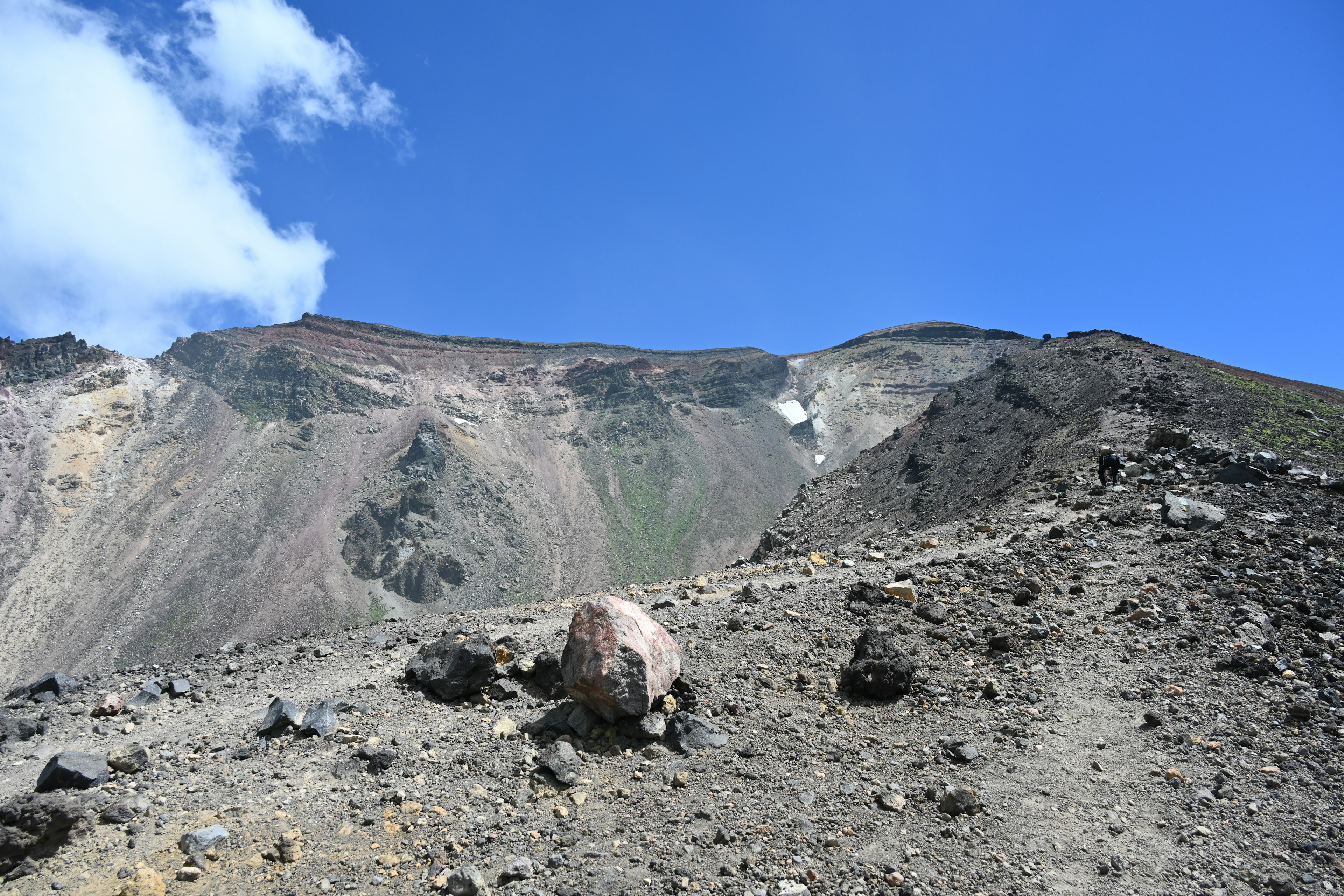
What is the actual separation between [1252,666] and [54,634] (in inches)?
2716

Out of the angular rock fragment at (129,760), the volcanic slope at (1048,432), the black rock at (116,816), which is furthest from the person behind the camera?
the volcanic slope at (1048,432)

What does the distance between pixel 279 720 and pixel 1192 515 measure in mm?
15110

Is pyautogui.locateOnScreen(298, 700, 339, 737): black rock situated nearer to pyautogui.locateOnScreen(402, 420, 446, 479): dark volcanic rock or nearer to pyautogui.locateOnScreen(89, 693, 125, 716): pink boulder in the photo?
pyautogui.locateOnScreen(89, 693, 125, 716): pink boulder

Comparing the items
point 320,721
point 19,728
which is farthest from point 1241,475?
point 19,728

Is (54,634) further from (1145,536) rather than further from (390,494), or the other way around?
(1145,536)

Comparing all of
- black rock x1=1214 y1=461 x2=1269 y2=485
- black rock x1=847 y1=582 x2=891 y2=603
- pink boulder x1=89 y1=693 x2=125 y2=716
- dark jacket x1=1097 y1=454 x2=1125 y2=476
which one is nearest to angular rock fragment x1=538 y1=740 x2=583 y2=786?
black rock x1=847 y1=582 x2=891 y2=603

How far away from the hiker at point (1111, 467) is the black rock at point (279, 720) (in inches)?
663

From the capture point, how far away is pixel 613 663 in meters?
6.67

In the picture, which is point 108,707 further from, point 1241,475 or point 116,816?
point 1241,475

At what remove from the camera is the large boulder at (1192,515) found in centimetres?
1177

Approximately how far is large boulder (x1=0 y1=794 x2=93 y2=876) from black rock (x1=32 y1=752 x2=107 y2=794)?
46 centimetres

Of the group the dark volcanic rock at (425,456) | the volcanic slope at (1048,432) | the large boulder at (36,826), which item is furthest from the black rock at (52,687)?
the dark volcanic rock at (425,456)

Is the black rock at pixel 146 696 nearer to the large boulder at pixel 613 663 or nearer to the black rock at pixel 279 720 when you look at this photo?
the black rock at pixel 279 720

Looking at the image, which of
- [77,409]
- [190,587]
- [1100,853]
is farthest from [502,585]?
[1100,853]
